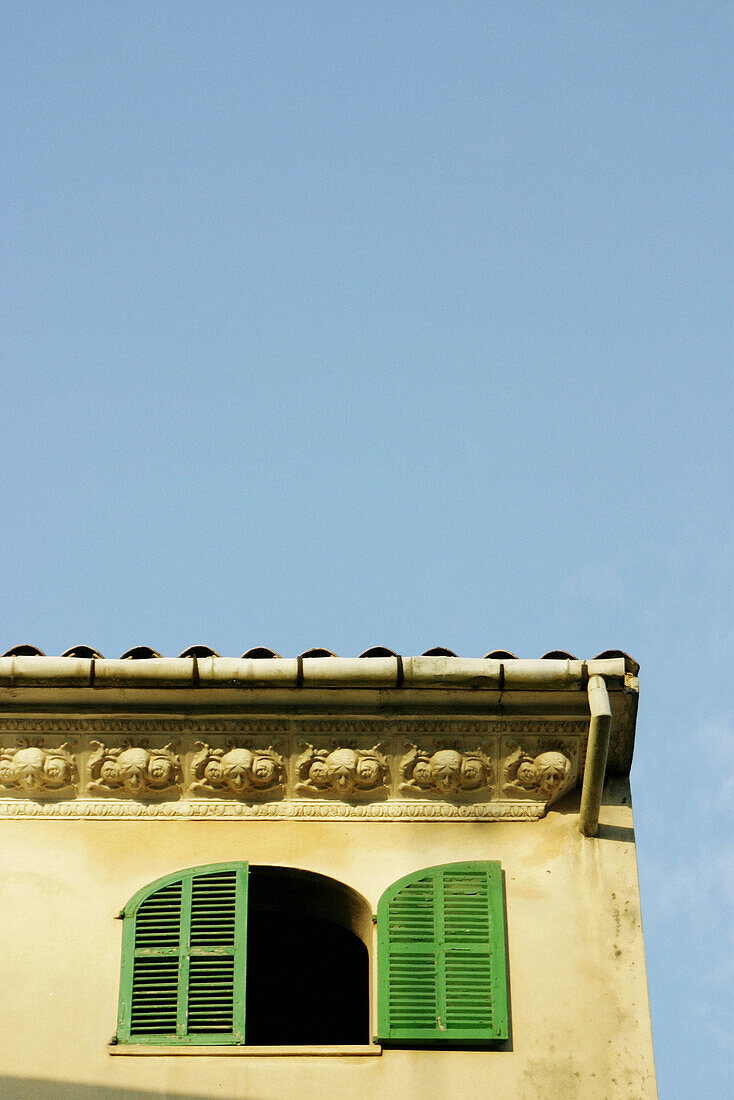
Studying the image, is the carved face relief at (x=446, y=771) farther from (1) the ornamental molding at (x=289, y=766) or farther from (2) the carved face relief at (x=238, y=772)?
(2) the carved face relief at (x=238, y=772)

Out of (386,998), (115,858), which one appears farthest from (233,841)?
(386,998)

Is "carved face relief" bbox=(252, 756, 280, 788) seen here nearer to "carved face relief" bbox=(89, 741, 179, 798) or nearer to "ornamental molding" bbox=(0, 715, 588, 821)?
"ornamental molding" bbox=(0, 715, 588, 821)

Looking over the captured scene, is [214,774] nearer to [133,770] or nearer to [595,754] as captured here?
[133,770]

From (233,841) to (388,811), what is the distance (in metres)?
0.94

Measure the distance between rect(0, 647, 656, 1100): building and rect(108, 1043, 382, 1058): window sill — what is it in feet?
0.04

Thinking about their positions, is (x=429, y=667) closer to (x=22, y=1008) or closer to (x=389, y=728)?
(x=389, y=728)

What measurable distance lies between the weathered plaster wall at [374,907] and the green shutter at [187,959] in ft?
0.36

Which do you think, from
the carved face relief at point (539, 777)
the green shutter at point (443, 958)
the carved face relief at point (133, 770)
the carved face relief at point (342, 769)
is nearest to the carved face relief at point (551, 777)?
the carved face relief at point (539, 777)

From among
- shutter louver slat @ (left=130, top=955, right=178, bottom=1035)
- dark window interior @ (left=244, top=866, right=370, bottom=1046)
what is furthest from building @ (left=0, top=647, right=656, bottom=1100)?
dark window interior @ (left=244, top=866, right=370, bottom=1046)

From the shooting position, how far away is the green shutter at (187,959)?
31.7 ft

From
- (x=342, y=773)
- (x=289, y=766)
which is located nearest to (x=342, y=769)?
(x=342, y=773)

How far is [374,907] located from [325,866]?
41cm

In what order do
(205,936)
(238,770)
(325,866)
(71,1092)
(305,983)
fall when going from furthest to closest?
(305,983) → (238,770) → (325,866) → (205,936) → (71,1092)

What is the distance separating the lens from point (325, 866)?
33.8 feet
